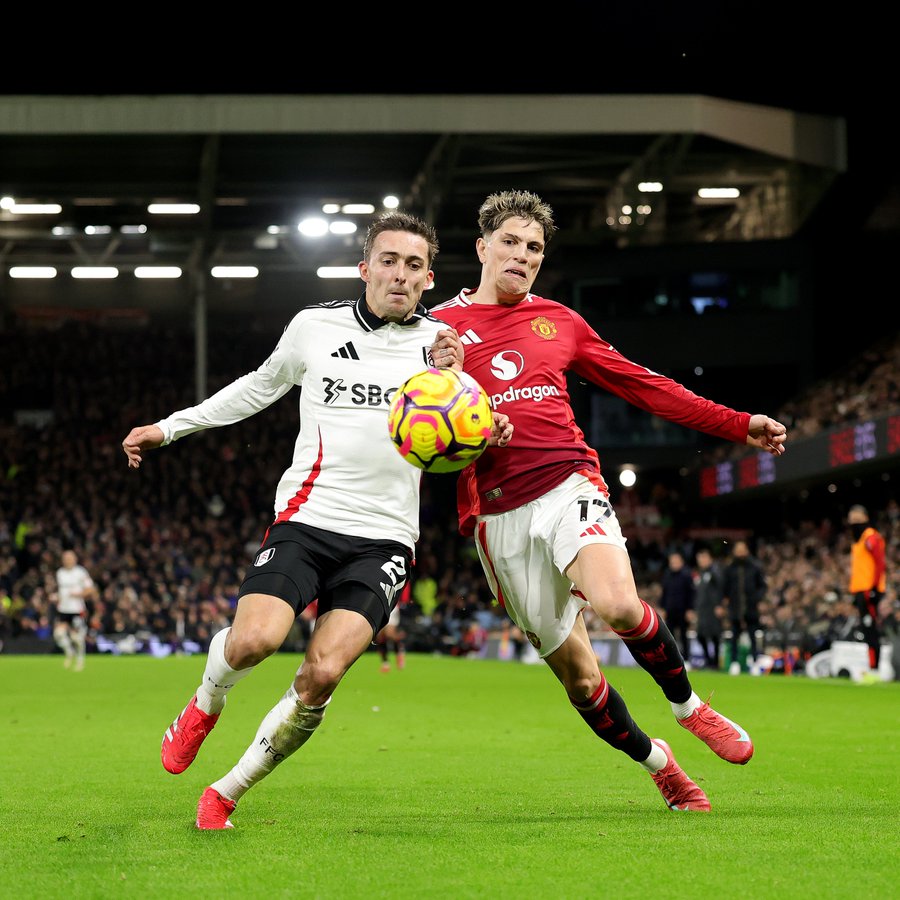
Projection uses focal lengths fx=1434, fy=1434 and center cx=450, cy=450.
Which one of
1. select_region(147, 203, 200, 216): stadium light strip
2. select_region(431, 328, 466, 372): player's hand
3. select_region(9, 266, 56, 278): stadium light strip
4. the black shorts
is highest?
select_region(147, 203, 200, 216): stadium light strip

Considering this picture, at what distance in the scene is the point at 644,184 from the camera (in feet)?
117

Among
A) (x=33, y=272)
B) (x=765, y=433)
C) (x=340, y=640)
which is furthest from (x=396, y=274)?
(x=33, y=272)

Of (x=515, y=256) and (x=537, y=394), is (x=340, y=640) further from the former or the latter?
(x=515, y=256)

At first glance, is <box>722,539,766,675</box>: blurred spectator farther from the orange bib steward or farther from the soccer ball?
the soccer ball

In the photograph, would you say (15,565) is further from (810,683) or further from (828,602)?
(810,683)

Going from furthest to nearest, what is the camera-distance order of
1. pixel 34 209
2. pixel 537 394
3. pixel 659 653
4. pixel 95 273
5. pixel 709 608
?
pixel 95 273 < pixel 34 209 < pixel 709 608 < pixel 537 394 < pixel 659 653

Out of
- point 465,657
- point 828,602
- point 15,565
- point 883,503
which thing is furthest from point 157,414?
point 828,602

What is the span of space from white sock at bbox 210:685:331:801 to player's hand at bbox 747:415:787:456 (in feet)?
7.69

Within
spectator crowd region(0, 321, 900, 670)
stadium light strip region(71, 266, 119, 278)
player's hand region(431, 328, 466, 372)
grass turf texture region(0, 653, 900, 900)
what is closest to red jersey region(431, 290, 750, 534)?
player's hand region(431, 328, 466, 372)

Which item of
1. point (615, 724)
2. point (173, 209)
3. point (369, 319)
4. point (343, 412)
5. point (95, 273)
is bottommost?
point (615, 724)

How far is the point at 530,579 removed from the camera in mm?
6414

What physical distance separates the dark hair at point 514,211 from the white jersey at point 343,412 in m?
0.77

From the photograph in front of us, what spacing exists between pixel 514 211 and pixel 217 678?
258cm

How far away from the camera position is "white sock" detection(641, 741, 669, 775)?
6.37m
